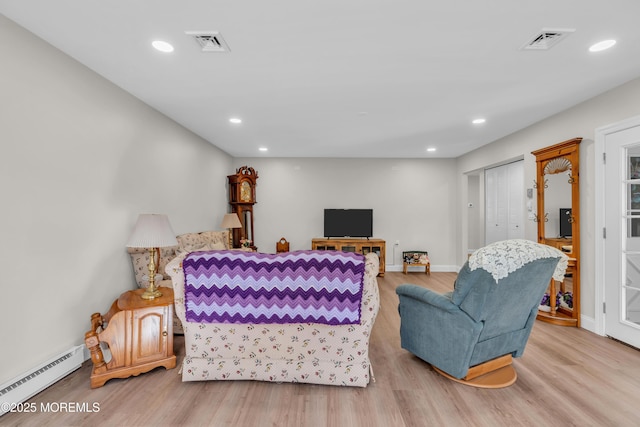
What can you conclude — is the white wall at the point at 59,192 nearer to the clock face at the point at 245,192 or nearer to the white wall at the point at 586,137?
the clock face at the point at 245,192

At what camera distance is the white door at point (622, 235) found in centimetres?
278

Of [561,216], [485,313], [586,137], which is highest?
[586,137]

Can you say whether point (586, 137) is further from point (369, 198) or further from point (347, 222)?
point (347, 222)

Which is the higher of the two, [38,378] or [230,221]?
[230,221]

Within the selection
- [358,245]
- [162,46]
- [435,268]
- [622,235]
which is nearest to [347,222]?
[358,245]

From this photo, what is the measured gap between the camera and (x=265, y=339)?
7.02ft

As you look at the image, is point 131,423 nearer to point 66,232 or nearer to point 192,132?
point 66,232

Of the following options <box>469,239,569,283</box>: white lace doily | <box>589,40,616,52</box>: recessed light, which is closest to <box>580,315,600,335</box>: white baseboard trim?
<box>469,239,569,283</box>: white lace doily

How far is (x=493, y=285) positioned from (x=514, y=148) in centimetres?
338

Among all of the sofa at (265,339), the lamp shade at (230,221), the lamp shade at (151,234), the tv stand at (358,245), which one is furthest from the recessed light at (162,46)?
the tv stand at (358,245)

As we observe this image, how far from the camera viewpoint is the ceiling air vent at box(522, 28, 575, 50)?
76.1 inches

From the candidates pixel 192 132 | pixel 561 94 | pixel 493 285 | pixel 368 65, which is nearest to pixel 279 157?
pixel 192 132

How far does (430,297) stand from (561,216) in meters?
2.55

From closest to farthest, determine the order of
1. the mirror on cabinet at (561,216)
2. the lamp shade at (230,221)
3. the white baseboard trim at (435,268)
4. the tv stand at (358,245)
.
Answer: the mirror on cabinet at (561,216) → the lamp shade at (230,221) → the tv stand at (358,245) → the white baseboard trim at (435,268)
